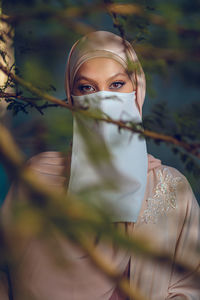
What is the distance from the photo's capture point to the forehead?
966 mm

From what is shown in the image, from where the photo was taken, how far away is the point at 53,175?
1141 millimetres

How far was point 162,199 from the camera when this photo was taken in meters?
1.09

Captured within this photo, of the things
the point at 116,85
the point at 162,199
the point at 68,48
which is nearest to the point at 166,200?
the point at 162,199

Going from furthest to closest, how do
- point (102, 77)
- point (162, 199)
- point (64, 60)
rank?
point (162, 199)
point (102, 77)
point (64, 60)

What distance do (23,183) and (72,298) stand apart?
36.5 inches

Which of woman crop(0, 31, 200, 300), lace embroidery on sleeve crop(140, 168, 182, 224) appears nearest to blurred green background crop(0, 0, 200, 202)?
woman crop(0, 31, 200, 300)

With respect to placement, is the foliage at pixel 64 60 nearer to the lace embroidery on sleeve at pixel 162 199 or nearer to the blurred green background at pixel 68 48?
the blurred green background at pixel 68 48

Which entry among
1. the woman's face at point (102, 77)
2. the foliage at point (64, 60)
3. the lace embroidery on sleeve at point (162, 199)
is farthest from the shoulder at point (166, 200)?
the foliage at point (64, 60)

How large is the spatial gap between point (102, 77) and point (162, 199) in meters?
0.48

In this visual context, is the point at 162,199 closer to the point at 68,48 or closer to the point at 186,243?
the point at 186,243

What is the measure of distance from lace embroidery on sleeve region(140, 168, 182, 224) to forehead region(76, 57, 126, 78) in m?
0.43

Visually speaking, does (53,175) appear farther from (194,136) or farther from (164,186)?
(194,136)

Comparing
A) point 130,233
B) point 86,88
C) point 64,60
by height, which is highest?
point 64,60

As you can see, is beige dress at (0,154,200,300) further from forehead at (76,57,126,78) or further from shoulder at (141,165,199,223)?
forehead at (76,57,126,78)
